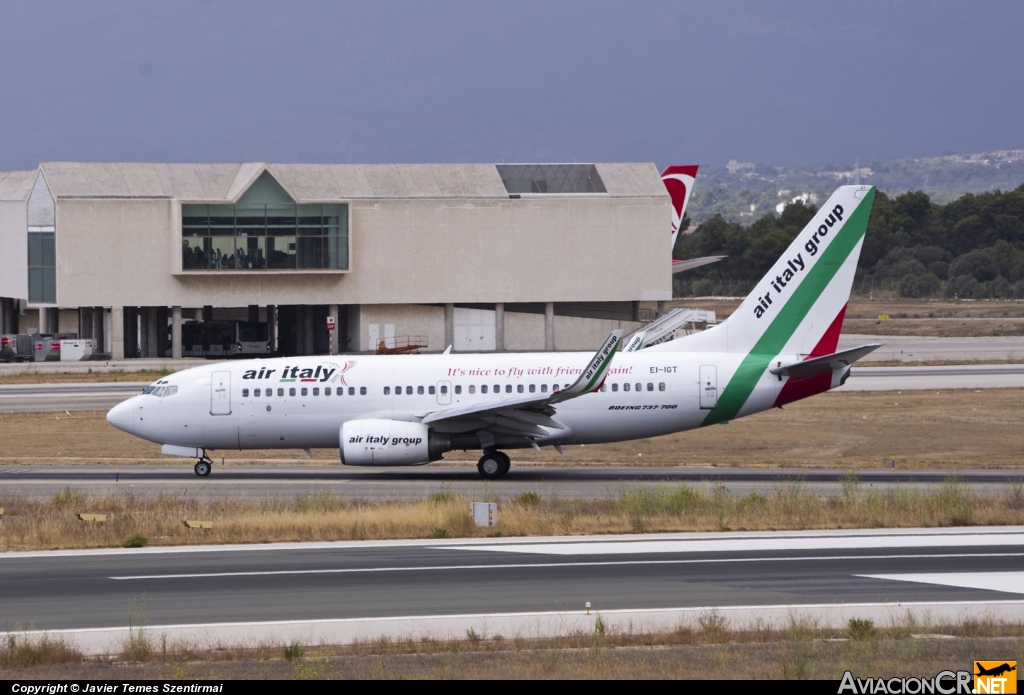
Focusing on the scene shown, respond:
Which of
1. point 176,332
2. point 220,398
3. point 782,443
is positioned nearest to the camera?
point 220,398

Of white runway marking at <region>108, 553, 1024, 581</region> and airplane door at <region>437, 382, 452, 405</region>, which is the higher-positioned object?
airplane door at <region>437, 382, 452, 405</region>

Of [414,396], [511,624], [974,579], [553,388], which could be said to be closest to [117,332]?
[414,396]

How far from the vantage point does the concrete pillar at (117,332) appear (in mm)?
76500

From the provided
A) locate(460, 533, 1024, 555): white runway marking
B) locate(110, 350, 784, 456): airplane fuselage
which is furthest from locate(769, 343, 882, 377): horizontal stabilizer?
locate(460, 533, 1024, 555): white runway marking

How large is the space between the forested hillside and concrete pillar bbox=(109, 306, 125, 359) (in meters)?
90.4

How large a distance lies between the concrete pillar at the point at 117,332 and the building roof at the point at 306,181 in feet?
24.6

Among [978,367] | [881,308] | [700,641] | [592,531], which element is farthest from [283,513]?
[881,308]

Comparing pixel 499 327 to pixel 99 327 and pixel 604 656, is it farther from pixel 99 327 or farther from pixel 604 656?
pixel 604 656

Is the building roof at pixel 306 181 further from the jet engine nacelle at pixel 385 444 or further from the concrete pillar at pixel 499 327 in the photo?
the jet engine nacelle at pixel 385 444

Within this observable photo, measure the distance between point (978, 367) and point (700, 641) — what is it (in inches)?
2023

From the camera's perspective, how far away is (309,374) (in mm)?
32812

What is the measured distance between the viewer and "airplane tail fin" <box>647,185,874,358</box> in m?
32.2

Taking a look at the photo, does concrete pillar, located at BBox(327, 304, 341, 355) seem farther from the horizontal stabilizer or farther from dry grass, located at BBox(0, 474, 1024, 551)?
dry grass, located at BBox(0, 474, 1024, 551)

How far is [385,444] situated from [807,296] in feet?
40.0
